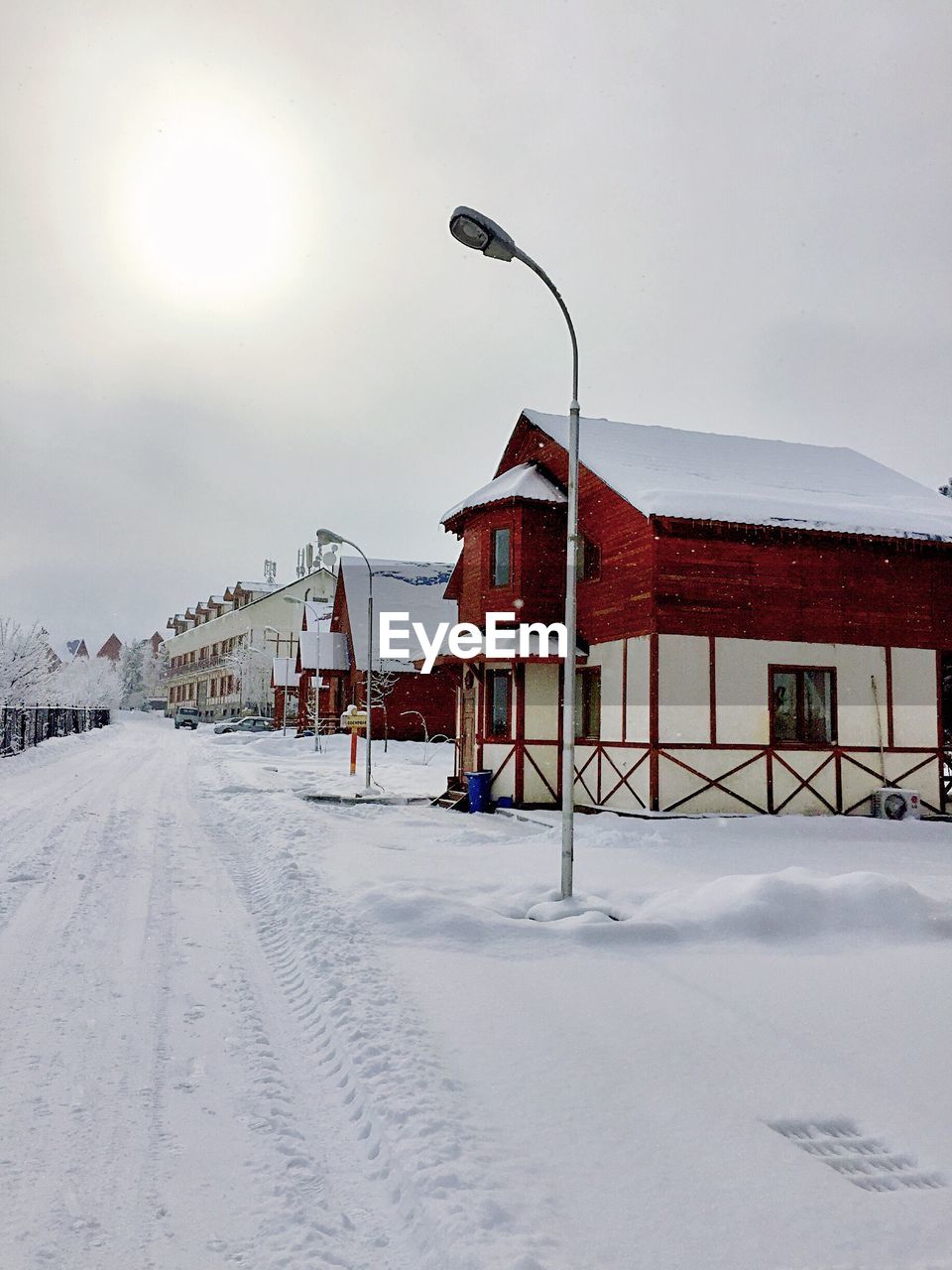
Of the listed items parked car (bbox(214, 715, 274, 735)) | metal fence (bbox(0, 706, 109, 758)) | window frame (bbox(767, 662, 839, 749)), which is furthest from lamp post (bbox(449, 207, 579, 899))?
parked car (bbox(214, 715, 274, 735))

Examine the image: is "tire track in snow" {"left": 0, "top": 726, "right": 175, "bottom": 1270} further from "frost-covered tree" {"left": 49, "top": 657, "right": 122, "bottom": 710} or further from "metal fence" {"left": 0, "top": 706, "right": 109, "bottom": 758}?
"frost-covered tree" {"left": 49, "top": 657, "right": 122, "bottom": 710}

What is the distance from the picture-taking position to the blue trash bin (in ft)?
59.9

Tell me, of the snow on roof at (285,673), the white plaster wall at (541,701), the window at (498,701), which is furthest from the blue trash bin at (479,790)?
the snow on roof at (285,673)

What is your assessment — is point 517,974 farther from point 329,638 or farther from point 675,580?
point 329,638

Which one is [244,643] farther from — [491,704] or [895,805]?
[895,805]

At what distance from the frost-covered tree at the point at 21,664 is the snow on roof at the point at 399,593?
1462 centimetres

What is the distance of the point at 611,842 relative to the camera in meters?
13.2

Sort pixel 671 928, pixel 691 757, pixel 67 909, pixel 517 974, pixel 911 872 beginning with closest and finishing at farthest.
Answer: pixel 517 974
pixel 671 928
pixel 67 909
pixel 911 872
pixel 691 757

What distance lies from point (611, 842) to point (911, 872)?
4.14 meters

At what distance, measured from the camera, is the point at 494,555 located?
63.4ft

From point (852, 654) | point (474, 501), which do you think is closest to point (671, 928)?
point (852, 654)

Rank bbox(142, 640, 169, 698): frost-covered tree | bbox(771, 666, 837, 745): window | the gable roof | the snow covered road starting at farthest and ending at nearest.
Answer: the gable roof, bbox(142, 640, 169, 698): frost-covered tree, bbox(771, 666, 837, 745): window, the snow covered road

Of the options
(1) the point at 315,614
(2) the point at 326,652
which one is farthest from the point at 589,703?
(1) the point at 315,614

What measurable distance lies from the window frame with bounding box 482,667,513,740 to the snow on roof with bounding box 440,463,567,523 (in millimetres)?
3706
